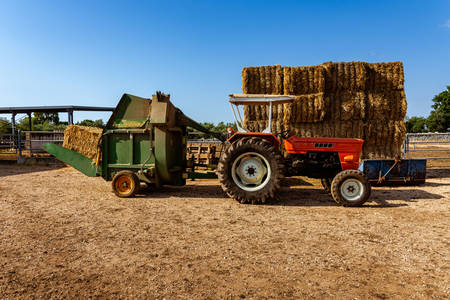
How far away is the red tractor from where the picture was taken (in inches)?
188

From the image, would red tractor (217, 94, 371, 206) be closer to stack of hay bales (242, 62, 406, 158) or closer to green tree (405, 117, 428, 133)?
stack of hay bales (242, 62, 406, 158)

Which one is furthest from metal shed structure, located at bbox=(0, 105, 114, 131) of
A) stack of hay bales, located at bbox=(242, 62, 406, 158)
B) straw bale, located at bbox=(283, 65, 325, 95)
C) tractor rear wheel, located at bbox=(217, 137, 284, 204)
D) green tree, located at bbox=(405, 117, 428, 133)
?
green tree, located at bbox=(405, 117, 428, 133)

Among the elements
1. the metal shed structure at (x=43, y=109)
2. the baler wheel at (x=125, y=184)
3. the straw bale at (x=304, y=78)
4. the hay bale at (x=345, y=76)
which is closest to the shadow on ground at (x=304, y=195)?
the baler wheel at (x=125, y=184)

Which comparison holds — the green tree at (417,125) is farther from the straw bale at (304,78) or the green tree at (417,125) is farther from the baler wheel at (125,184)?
the baler wheel at (125,184)

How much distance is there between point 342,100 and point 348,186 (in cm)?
428

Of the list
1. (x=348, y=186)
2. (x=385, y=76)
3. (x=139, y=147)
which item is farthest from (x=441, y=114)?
(x=139, y=147)

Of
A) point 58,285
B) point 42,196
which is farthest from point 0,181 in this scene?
point 58,285

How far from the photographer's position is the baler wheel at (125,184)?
5.38 m

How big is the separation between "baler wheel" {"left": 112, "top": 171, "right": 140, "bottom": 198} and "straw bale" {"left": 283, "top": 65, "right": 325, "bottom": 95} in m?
5.20

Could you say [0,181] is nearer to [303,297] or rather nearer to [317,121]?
[303,297]

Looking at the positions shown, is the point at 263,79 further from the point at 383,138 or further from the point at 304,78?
the point at 383,138

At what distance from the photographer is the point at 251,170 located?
514cm

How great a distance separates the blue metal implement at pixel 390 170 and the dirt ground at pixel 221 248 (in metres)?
1.07

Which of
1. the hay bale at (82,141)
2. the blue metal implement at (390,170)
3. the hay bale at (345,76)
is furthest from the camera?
the hay bale at (345,76)
